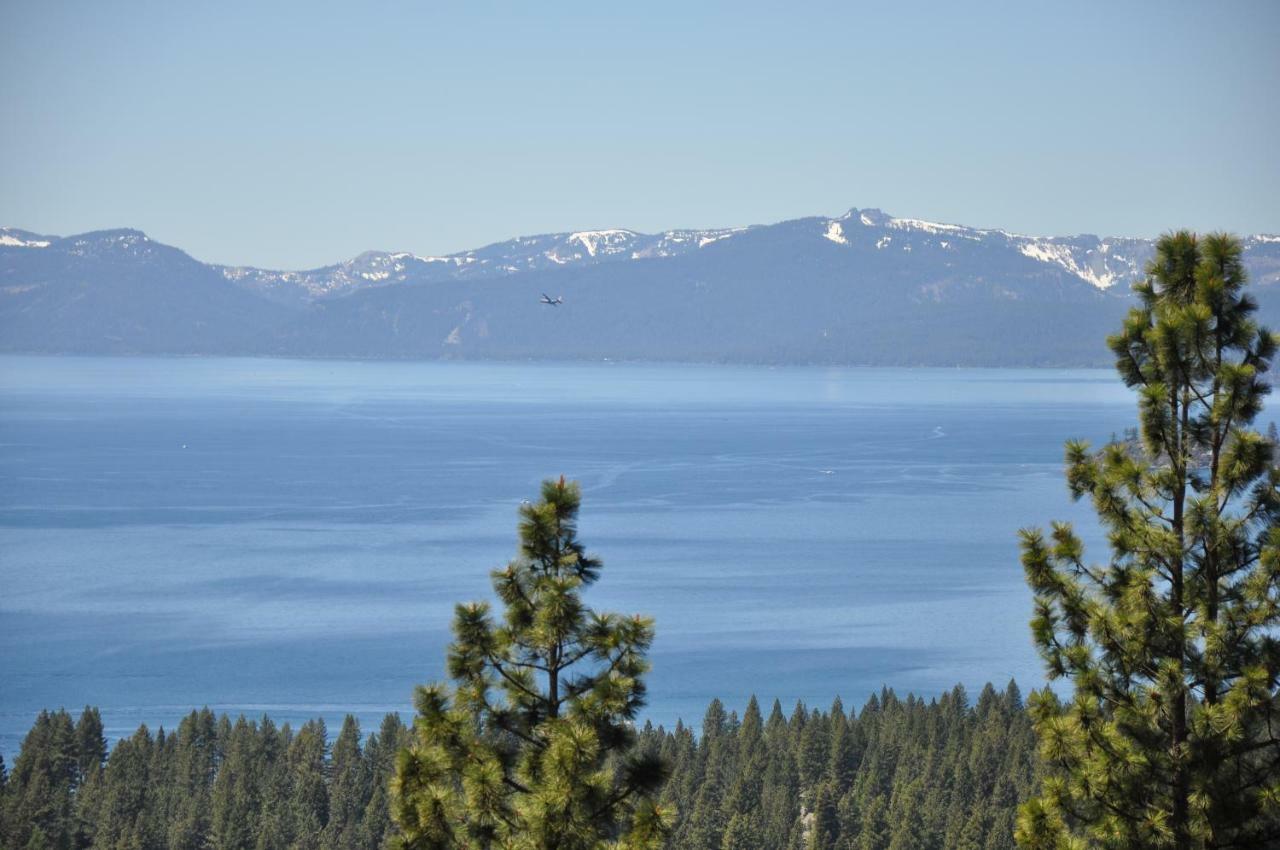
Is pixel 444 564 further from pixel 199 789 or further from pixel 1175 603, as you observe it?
pixel 1175 603

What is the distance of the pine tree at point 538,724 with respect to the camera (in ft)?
36.0

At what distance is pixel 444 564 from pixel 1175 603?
72717 millimetres

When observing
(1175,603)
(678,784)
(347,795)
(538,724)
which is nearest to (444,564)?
(347,795)

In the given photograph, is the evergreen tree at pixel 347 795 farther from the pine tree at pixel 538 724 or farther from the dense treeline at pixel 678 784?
the pine tree at pixel 538 724

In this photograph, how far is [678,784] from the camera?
4053cm

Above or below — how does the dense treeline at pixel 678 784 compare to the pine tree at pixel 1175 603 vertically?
below

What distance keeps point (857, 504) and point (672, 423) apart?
84844 millimetres

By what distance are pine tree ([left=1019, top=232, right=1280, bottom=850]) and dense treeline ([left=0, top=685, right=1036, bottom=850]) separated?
22551mm

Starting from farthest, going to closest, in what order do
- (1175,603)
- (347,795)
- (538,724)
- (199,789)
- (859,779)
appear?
(859,779) → (199,789) → (347,795) → (1175,603) → (538,724)

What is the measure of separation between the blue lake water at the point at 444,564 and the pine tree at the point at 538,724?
45.0 m

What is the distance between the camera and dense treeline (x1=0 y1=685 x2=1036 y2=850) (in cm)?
3709

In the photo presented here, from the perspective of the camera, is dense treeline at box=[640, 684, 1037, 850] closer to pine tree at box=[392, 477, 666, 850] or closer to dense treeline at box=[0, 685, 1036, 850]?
dense treeline at box=[0, 685, 1036, 850]

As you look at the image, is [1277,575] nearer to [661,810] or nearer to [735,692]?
[661,810]

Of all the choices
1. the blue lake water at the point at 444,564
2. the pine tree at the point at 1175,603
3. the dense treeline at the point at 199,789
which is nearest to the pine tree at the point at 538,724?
the pine tree at the point at 1175,603
